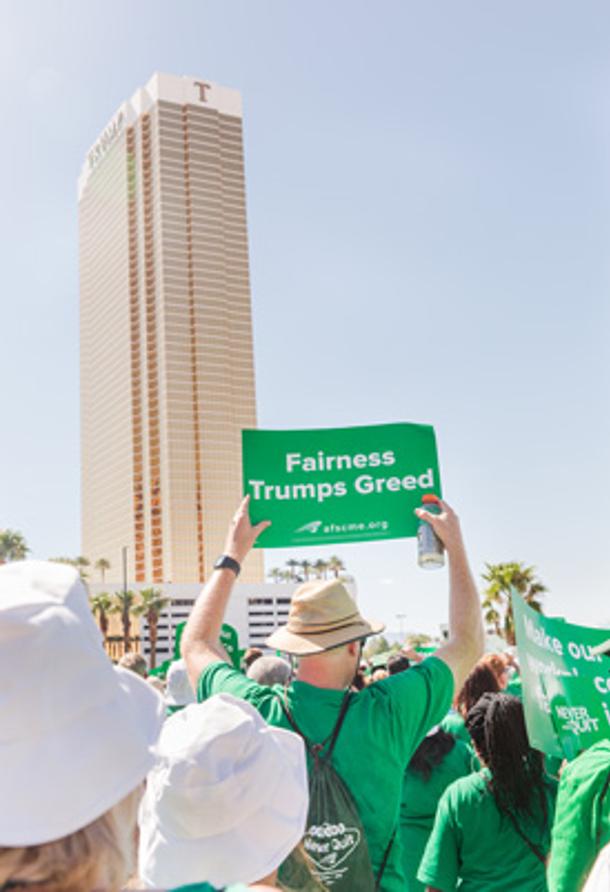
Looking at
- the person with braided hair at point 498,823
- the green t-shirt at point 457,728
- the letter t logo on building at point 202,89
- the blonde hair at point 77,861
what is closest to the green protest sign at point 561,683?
the person with braided hair at point 498,823

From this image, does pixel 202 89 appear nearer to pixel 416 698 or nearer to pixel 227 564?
pixel 227 564

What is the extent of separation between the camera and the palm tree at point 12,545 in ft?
232

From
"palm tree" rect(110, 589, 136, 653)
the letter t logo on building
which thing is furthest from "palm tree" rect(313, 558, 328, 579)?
the letter t logo on building

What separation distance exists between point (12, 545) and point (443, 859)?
71363 mm

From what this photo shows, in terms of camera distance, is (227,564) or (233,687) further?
(227,564)

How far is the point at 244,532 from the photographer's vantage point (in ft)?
12.9

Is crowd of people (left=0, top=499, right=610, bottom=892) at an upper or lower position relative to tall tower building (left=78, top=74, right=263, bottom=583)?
lower

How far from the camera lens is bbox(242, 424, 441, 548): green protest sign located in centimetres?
426

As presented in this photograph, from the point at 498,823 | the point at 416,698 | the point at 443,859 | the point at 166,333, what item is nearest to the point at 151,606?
the point at 166,333

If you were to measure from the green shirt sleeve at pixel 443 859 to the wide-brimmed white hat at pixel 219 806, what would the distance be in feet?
5.52

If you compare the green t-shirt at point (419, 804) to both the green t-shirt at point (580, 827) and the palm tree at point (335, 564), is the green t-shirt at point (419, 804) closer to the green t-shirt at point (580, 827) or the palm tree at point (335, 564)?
the green t-shirt at point (580, 827)

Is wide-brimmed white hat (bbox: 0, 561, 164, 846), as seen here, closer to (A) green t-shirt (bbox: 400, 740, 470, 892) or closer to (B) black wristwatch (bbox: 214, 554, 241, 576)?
(B) black wristwatch (bbox: 214, 554, 241, 576)

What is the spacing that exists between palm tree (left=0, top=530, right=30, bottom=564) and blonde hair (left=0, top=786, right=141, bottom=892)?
234 ft

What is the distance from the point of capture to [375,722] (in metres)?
2.99
